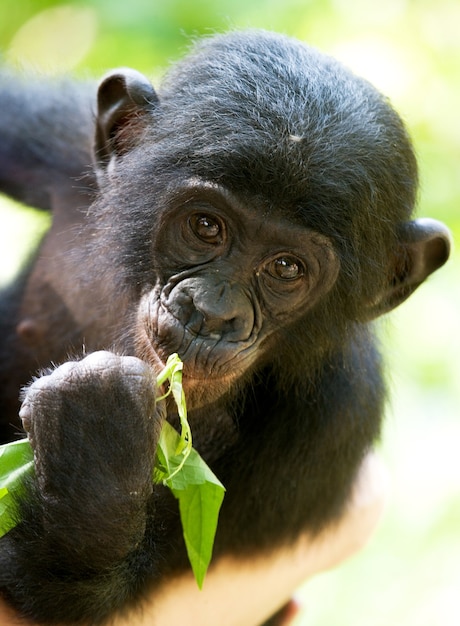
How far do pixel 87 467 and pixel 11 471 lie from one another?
294mm

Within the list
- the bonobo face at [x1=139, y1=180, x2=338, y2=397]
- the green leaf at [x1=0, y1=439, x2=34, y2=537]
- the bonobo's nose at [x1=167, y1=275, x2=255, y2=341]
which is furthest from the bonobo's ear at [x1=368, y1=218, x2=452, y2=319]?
the green leaf at [x1=0, y1=439, x2=34, y2=537]

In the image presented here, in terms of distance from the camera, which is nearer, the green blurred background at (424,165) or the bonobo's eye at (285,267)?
the bonobo's eye at (285,267)

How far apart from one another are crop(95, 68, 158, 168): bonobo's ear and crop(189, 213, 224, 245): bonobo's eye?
71 centimetres

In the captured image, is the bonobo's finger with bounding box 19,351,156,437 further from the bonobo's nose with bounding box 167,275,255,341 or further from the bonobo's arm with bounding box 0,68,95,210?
the bonobo's arm with bounding box 0,68,95,210

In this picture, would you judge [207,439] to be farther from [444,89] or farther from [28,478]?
[444,89]

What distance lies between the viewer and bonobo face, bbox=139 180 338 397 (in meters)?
3.92

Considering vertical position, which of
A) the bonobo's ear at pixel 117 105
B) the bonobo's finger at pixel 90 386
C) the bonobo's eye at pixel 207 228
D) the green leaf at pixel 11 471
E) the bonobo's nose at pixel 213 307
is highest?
the bonobo's ear at pixel 117 105

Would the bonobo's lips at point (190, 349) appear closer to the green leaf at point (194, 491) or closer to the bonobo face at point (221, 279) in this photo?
the bonobo face at point (221, 279)

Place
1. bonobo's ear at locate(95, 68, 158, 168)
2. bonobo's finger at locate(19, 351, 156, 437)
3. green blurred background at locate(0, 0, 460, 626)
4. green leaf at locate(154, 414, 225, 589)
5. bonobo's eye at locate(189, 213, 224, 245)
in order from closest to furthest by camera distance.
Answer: bonobo's finger at locate(19, 351, 156, 437) < green leaf at locate(154, 414, 225, 589) < bonobo's eye at locate(189, 213, 224, 245) < bonobo's ear at locate(95, 68, 158, 168) < green blurred background at locate(0, 0, 460, 626)

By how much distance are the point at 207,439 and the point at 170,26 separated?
5.37 meters

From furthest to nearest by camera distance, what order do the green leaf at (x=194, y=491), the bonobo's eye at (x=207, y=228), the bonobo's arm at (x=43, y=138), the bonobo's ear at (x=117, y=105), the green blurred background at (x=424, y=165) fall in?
the green blurred background at (x=424, y=165)
the bonobo's arm at (x=43, y=138)
the bonobo's ear at (x=117, y=105)
the bonobo's eye at (x=207, y=228)
the green leaf at (x=194, y=491)

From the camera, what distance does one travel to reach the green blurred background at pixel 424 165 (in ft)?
28.5

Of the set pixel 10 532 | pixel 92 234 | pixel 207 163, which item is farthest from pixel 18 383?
pixel 207 163

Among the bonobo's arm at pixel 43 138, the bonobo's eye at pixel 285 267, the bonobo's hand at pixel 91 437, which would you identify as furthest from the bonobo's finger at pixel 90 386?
the bonobo's arm at pixel 43 138
